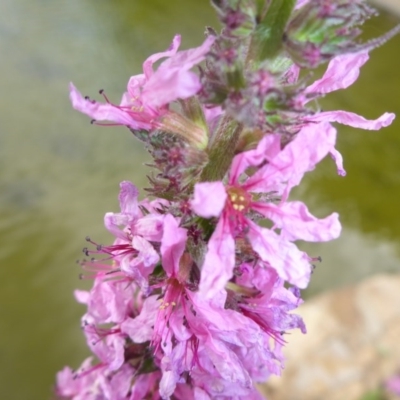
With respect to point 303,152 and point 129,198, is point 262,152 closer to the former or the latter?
point 303,152

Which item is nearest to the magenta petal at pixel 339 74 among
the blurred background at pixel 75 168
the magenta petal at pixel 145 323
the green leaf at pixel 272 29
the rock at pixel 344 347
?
the green leaf at pixel 272 29

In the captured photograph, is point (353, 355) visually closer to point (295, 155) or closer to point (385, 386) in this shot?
point (385, 386)

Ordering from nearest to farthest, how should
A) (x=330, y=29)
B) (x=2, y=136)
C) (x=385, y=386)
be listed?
1. (x=330, y=29)
2. (x=385, y=386)
3. (x=2, y=136)

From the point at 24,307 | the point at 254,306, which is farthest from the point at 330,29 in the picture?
the point at 24,307

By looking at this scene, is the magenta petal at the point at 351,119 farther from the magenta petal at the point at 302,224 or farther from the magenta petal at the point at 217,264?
the magenta petal at the point at 217,264

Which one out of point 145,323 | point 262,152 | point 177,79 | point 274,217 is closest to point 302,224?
point 274,217
